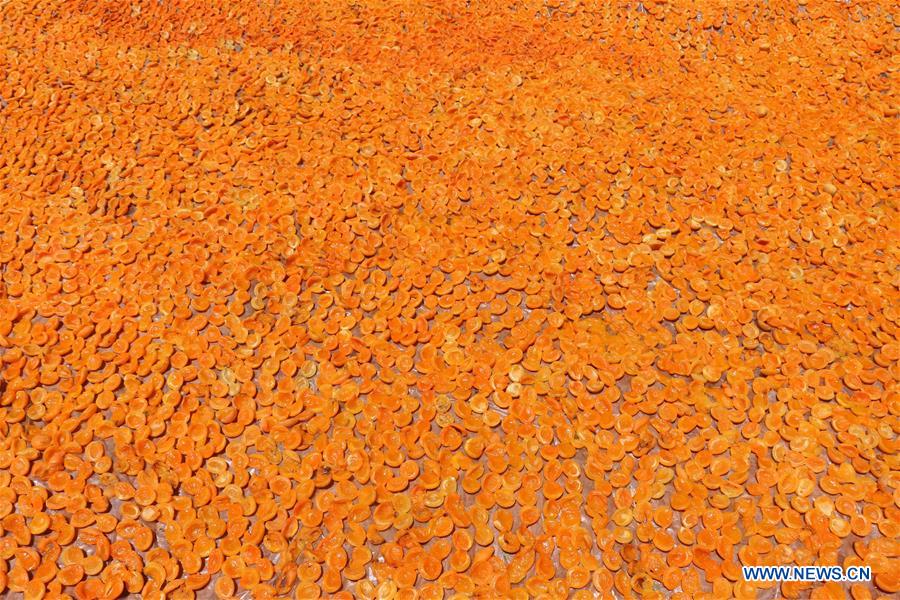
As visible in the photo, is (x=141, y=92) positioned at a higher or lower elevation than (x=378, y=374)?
higher

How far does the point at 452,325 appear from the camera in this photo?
400 cm

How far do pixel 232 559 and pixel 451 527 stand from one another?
122cm

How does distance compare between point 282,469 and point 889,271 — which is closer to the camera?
point 282,469

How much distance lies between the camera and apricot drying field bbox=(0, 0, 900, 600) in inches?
124

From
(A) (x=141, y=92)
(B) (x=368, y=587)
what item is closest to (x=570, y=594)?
(B) (x=368, y=587)

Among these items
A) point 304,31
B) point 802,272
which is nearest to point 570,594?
point 802,272

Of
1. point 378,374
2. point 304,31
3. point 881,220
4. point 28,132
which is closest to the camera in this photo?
point 378,374

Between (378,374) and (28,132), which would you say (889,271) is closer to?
(378,374)

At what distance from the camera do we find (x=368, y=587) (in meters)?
3.04

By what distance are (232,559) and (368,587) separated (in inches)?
30.6

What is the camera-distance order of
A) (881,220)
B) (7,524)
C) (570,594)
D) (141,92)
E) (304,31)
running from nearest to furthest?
(570,594), (7,524), (881,220), (141,92), (304,31)

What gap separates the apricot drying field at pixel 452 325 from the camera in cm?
315

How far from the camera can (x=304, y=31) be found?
6992 millimetres

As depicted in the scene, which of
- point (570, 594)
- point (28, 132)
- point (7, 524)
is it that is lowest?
point (570, 594)
